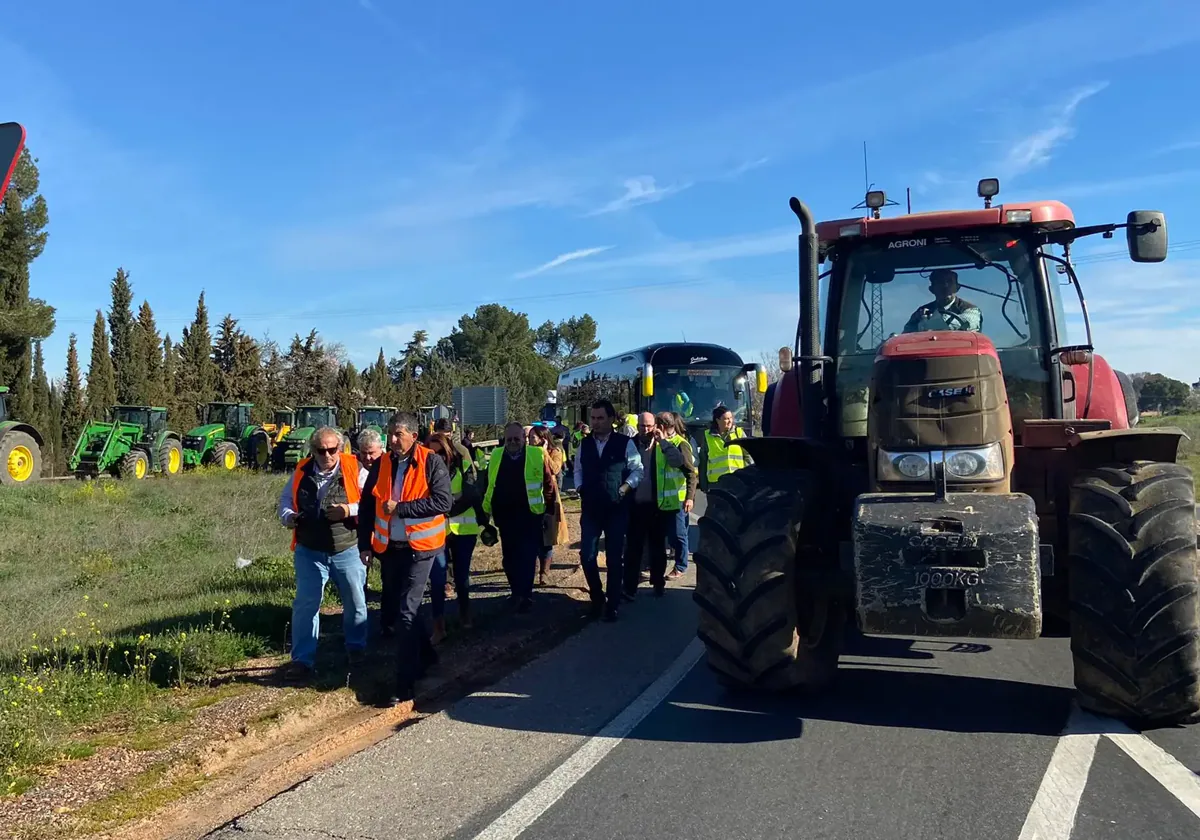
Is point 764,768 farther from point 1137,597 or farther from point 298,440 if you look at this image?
point 298,440

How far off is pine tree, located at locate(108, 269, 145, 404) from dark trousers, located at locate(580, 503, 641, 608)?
34209 millimetres

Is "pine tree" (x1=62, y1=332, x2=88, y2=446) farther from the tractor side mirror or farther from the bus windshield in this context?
Answer: the tractor side mirror

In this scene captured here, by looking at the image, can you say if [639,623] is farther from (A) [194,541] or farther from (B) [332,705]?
(A) [194,541]

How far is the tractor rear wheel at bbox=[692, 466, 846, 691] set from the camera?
538cm

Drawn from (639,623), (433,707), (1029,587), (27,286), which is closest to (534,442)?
(639,623)

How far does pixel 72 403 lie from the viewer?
36312 mm

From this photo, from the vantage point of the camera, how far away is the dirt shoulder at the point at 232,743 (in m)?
4.36

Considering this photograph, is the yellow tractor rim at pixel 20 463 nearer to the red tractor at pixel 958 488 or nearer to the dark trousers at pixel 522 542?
the dark trousers at pixel 522 542

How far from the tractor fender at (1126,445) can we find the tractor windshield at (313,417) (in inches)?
1193

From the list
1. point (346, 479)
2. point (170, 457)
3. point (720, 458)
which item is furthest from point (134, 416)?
point (346, 479)

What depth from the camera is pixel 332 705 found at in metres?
6.00

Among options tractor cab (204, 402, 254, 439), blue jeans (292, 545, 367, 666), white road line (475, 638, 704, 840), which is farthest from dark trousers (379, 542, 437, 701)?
tractor cab (204, 402, 254, 439)

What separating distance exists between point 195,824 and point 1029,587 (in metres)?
3.97

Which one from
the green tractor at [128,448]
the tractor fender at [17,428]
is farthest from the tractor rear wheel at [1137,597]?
the green tractor at [128,448]
